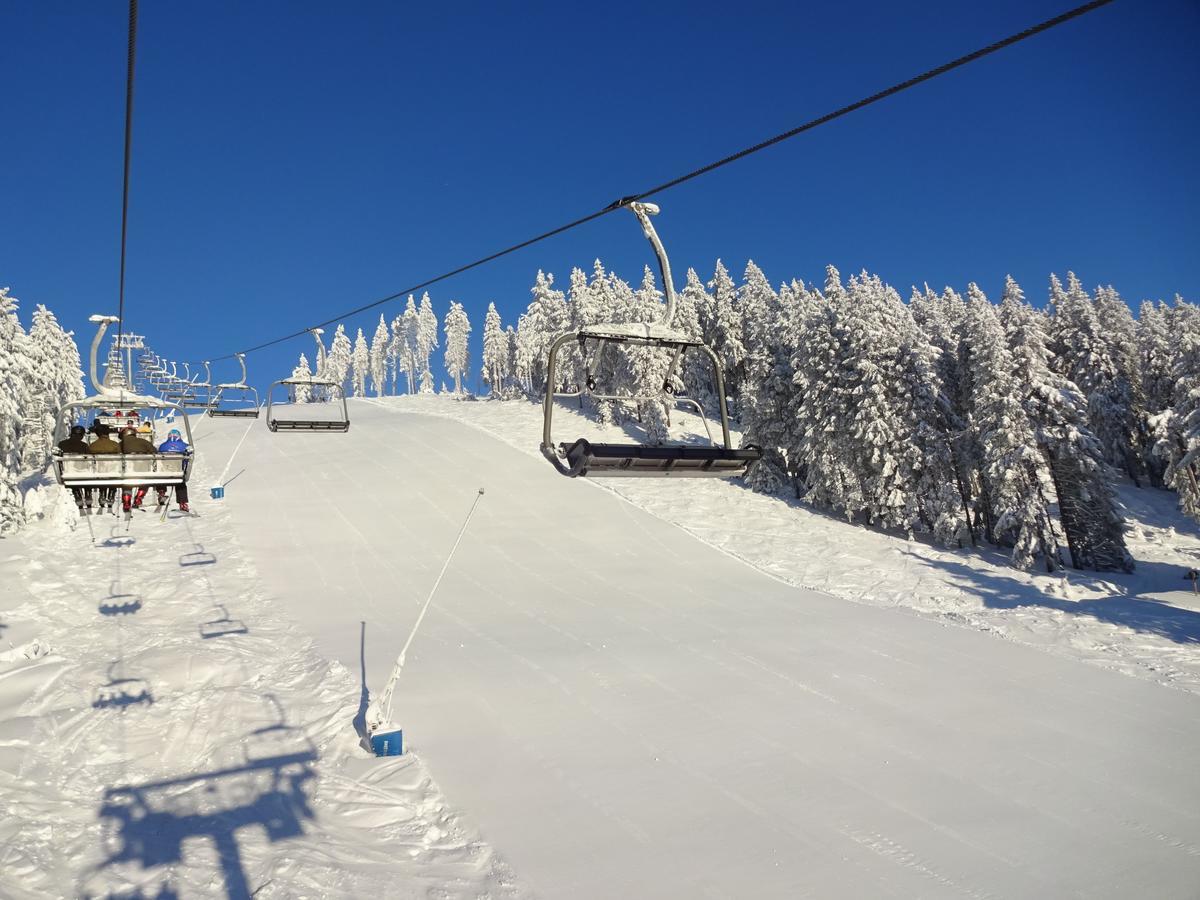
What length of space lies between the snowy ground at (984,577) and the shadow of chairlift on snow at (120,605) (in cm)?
2253

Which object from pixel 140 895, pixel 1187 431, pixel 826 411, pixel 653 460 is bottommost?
pixel 140 895

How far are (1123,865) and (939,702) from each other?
577 centimetres

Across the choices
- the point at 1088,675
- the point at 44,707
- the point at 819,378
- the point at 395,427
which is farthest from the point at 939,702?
the point at 395,427

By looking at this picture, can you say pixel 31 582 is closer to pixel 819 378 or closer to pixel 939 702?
pixel 939 702

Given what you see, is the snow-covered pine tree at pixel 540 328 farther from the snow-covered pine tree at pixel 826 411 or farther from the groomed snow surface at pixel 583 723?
the groomed snow surface at pixel 583 723

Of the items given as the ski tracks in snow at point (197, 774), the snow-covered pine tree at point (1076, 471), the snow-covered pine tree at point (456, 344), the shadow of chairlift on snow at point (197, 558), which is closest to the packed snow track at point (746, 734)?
the ski tracks in snow at point (197, 774)

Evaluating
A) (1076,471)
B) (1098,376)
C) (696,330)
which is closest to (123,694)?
(1076,471)

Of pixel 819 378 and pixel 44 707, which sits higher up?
pixel 819 378

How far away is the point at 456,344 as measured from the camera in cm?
11575

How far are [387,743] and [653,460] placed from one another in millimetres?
9303

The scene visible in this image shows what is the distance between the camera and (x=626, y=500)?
37625 millimetres

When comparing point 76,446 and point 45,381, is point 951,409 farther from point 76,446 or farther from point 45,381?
point 45,381

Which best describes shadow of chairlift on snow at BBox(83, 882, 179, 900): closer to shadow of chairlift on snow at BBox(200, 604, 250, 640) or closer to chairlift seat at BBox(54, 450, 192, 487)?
chairlift seat at BBox(54, 450, 192, 487)

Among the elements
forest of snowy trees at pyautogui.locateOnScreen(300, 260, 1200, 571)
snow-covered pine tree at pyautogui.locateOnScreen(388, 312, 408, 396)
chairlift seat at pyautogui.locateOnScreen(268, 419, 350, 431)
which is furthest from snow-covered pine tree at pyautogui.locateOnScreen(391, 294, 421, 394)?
chairlift seat at pyautogui.locateOnScreen(268, 419, 350, 431)
